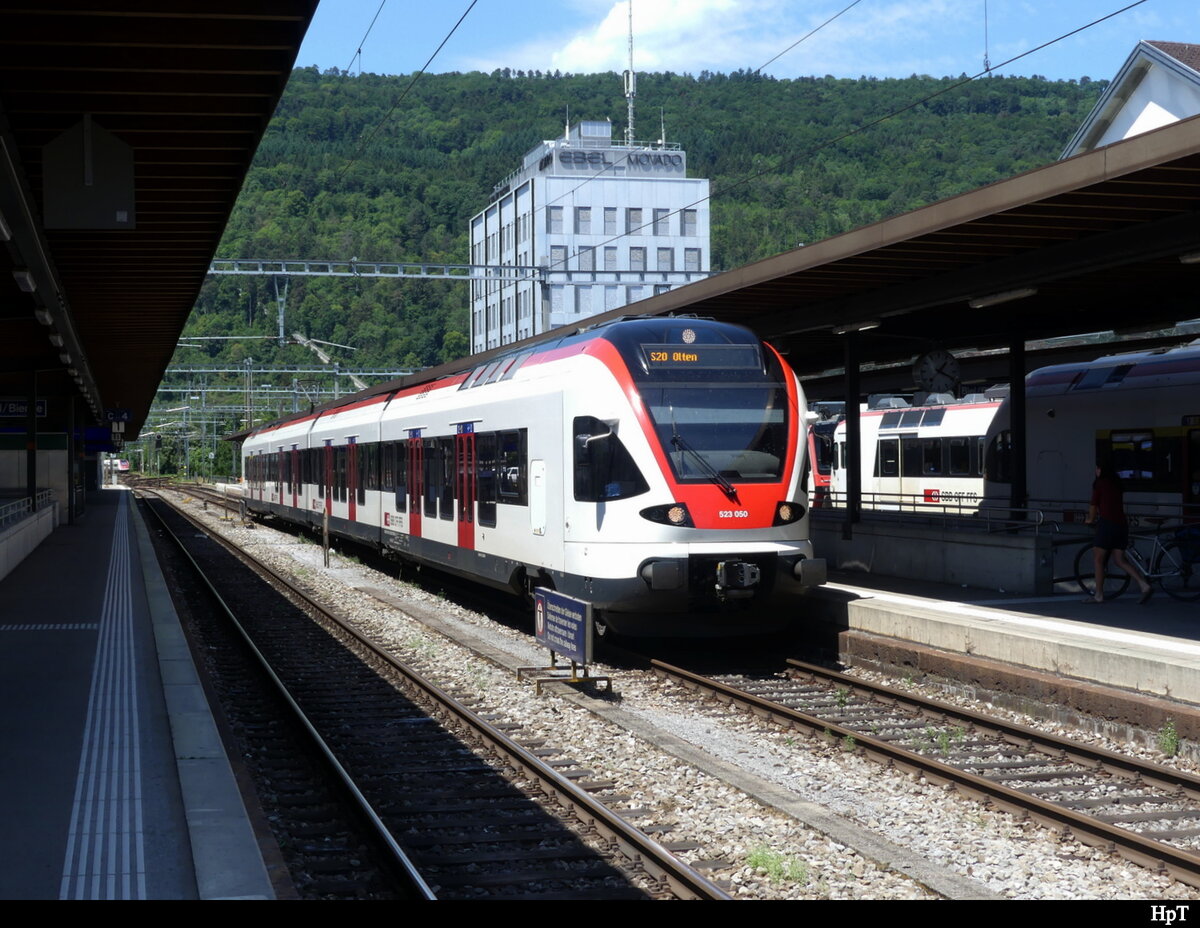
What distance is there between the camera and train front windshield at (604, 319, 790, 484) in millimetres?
12461

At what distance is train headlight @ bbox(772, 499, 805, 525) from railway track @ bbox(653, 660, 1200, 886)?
5.00ft

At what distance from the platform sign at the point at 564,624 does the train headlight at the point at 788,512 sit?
214 cm

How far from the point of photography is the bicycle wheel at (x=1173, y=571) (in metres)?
14.5

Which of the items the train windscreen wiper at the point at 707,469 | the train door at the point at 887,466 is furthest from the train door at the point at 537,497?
the train door at the point at 887,466

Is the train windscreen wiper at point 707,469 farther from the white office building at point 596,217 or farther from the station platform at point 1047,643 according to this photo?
the white office building at point 596,217

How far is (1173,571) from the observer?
1461 centimetres

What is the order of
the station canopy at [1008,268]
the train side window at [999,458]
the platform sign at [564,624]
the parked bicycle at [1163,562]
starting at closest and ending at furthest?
the station canopy at [1008,268] → the platform sign at [564,624] → the parked bicycle at [1163,562] → the train side window at [999,458]

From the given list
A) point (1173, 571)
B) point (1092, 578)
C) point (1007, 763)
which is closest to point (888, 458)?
point (1092, 578)

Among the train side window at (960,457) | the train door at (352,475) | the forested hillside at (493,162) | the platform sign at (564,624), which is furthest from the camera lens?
the forested hillside at (493,162)

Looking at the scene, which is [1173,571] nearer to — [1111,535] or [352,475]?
[1111,535]

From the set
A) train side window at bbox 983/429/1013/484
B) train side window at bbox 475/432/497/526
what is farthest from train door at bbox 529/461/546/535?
train side window at bbox 983/429/1013/484

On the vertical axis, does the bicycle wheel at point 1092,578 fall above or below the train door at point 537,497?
below
